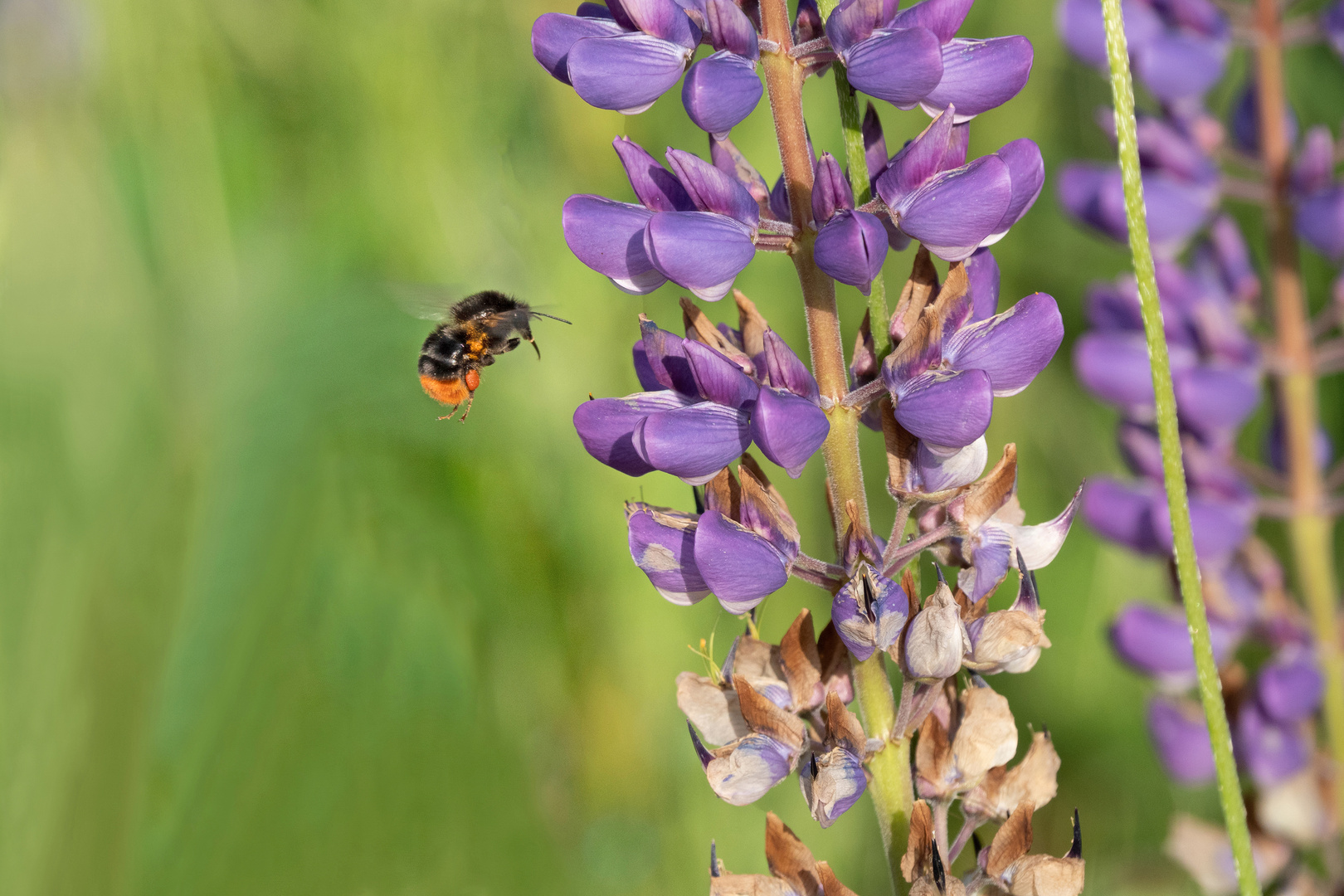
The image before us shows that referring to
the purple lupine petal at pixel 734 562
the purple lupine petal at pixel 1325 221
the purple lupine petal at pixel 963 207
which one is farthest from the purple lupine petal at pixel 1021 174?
the purple lupine petal at pixel 1325 221

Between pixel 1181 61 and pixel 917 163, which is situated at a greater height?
pixel 1181 61

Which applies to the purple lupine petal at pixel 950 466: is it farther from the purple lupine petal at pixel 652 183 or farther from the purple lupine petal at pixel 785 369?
the purple lupine petal at pixel 652 183

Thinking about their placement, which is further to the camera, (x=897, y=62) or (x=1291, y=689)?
(x=1291, y=689)

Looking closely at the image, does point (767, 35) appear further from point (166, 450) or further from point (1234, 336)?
point (166, 450)

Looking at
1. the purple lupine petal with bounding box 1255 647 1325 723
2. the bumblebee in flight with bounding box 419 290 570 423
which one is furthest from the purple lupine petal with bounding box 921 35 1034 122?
the purple lupine petal with bounding box 1255 647 1325 723

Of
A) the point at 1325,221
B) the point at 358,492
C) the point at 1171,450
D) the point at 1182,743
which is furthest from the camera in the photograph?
the point at 358,492

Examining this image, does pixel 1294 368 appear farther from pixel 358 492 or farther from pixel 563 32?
pixel 358 492

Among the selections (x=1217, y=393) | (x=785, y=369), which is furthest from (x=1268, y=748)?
(x=785, y=369)
